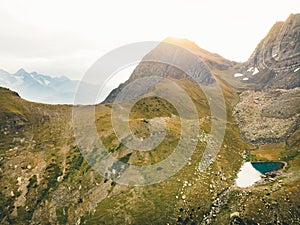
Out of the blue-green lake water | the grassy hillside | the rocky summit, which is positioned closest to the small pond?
the blue-green lake water

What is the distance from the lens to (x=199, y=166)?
116 meters

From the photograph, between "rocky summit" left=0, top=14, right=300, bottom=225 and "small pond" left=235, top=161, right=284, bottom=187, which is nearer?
"rocky summit" left=0, top=14, right=300, bottom=225

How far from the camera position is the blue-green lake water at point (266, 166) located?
120 meters

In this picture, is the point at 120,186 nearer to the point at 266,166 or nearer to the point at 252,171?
the point at 252,171

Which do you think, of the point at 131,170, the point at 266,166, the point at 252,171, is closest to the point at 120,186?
the point at 131,170

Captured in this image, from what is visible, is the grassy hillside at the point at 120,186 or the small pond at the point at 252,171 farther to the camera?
the small pond at the point at 252,171

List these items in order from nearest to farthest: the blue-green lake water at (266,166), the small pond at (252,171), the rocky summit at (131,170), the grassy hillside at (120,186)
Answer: the grassy hillside at (120,186)
the rocky summit at (131,170)
the small pond at (252,171)
the blue-green lake water at (266,166)

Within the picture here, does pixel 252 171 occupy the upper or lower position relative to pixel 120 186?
lower

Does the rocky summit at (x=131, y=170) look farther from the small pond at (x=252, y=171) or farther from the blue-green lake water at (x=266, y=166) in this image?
the blue-green lake water at (x=266, y=166)

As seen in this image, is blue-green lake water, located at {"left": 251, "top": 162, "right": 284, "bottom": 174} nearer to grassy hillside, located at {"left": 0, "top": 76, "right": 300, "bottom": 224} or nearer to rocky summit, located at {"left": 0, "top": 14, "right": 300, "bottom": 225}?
rocky summit, located at {"left": 0, "top": 14, "right": 300, "bottom": 225}

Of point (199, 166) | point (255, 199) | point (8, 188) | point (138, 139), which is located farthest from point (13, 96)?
point (255, 199)

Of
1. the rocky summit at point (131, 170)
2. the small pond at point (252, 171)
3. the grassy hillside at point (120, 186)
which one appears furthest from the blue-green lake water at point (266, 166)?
the grassy hillside at point (120, 186)

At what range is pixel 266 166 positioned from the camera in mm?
125500

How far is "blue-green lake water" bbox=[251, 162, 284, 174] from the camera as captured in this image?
11996 cm
